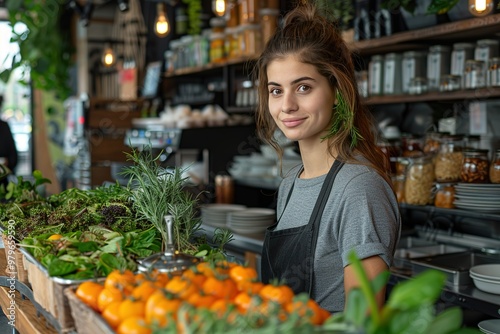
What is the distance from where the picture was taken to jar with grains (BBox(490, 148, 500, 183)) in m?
2.94

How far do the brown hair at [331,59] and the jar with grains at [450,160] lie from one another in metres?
1.19

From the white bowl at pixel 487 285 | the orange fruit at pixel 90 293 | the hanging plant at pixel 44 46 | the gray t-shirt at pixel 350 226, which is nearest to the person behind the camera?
the orange fruit at pixel 90 293

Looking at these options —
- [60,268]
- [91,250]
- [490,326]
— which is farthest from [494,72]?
[60,268]

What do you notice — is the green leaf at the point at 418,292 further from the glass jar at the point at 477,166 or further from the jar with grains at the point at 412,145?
the jar with grains at the point at 412,145

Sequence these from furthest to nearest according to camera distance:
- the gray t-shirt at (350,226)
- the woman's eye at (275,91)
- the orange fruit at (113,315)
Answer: the woman's eye at (275,91) < the gray t-shirt at (350,226) < the orange fruit at (113,315)

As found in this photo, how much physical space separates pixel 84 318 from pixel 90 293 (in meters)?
0.07

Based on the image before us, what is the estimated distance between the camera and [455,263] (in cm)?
311

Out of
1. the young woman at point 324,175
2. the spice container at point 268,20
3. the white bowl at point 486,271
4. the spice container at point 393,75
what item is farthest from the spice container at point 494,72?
the spice container at point 268,20

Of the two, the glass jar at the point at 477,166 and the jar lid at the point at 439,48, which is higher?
the jar lid at the point at 439,48

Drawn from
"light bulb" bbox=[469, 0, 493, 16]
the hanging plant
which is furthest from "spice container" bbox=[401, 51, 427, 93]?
the hanging plant

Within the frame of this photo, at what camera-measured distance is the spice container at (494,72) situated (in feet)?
10.5

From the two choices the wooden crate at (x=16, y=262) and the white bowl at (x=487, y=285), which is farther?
the white bowl at (x=487, y=285)

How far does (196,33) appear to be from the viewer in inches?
261

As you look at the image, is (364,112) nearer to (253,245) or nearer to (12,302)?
(12,302)
